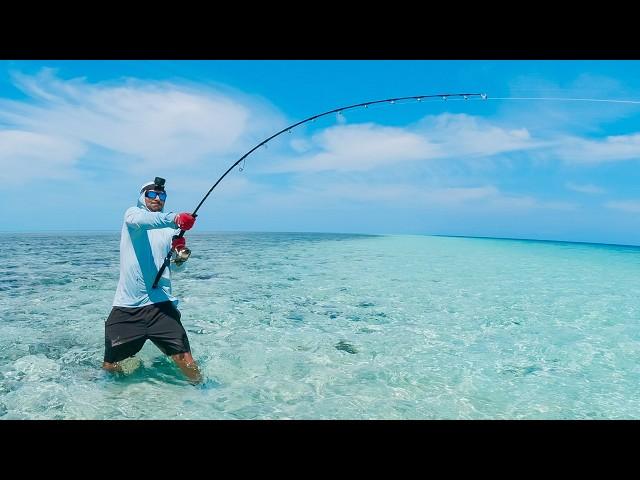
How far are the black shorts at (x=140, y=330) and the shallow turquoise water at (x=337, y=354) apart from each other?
54 cm

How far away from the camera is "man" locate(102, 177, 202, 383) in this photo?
4.06 meters

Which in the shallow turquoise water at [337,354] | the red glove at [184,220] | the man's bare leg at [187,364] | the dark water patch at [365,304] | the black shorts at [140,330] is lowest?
the shallow turquoise water at [337,354]

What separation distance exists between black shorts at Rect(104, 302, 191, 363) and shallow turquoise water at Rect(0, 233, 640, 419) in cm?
54

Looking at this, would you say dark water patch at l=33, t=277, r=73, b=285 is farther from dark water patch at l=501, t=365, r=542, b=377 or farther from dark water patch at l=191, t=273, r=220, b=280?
dark water patch at l=501, t=365, r=542, b=377

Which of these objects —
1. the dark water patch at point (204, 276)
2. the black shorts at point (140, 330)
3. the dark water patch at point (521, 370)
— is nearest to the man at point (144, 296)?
the black shorts at point (140, 330)

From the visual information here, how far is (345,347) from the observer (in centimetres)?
635

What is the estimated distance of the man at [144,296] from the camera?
13.3 feet

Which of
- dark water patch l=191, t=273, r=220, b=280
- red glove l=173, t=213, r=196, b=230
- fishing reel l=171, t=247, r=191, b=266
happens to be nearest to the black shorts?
fishing reel l=171, t=247, r=191, b=266

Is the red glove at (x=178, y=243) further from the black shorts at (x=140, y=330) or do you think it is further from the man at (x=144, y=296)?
the black shorts at (x=140, y=330)

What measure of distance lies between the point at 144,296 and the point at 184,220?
1.02 metres
